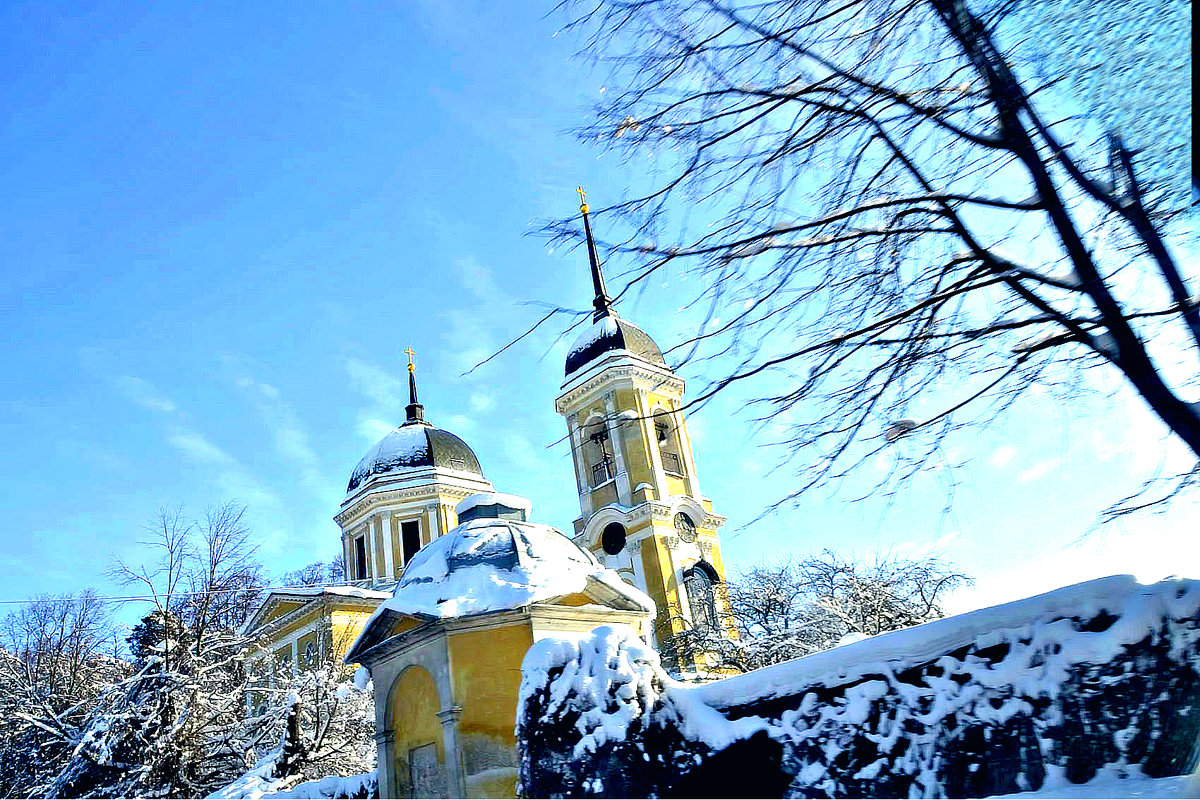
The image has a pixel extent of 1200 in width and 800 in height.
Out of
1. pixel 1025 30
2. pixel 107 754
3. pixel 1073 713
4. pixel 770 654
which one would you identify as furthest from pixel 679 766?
pixel 770 654

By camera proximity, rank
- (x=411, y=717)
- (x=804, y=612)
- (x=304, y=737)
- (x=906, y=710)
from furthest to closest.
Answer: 1. (x=804, y=612)
2. (x=304, y=737)
3. (x=411, y=717)
4. (x=906, y=710)

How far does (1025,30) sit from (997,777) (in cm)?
422

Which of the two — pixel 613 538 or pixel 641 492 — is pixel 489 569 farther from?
pixel 613 538

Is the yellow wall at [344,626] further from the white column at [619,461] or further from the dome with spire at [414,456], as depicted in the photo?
the white column at [619,461]

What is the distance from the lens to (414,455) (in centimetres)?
4416

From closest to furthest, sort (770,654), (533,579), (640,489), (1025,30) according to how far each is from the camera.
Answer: (1025,30)
(533,579)
(770,654)
(640,489)

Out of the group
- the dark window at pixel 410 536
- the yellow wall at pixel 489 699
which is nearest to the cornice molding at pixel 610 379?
the dark window at pixel 410 536

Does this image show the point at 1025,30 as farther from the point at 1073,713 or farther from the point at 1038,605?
the point at 1073,713

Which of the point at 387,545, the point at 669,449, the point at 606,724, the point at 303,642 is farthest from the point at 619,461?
the point at 606,724

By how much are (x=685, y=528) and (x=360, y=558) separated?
16.9 metres

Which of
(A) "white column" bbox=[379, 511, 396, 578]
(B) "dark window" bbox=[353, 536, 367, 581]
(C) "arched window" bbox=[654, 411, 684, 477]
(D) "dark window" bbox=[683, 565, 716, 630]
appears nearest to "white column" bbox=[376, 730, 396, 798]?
(D) "dark window" bbox=[683, 565, 716, 630]

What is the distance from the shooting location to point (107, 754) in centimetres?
1658

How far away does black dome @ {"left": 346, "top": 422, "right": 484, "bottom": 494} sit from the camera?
43.9 m

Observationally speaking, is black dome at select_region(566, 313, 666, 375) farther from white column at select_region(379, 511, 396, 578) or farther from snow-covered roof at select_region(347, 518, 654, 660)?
snow-covered roof at select_region(347, 518, 654, 660)
